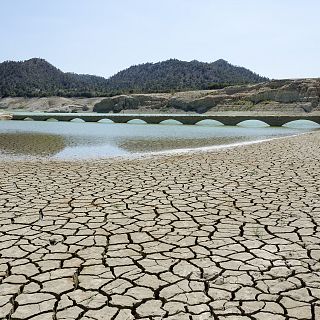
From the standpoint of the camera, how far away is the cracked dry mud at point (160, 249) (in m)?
2.78

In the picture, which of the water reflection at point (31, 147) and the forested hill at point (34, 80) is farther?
the forested hill at point (34, 80)

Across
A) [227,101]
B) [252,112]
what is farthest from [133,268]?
[227,101]

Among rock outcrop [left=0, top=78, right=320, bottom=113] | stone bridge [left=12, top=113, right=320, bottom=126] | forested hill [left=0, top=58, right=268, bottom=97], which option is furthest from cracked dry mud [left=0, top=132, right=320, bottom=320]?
forested hill [left=0, top=58, right=268, bottom=97]

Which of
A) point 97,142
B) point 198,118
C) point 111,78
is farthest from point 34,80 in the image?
point 97,142

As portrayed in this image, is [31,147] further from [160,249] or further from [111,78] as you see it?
[111,78]

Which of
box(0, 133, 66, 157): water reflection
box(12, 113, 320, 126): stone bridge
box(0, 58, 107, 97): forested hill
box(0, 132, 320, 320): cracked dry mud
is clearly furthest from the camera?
box(0, 58, 107, 97): forested hill

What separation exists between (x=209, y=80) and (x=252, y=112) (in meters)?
65.3

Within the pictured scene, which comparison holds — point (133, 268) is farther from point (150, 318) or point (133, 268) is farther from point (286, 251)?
point (286, 251)

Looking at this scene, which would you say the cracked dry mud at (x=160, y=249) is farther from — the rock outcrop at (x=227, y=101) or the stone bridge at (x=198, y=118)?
the rock outcrop at (x=227, y=101)

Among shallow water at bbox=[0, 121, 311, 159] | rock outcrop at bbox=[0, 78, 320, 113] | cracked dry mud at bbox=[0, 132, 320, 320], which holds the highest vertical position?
rock outcrop at bbox=[0, 78, 320, 113]

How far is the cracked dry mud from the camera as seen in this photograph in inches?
109

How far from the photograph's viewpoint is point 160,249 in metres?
3.86

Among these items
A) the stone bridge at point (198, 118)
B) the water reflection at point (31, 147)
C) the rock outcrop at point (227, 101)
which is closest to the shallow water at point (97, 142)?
the water reflection at point (31, 147)

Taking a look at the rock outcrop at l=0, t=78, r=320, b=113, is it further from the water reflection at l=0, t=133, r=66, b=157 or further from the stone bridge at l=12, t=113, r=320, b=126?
the water reflection at l=0, t=133, r=66, b=157
